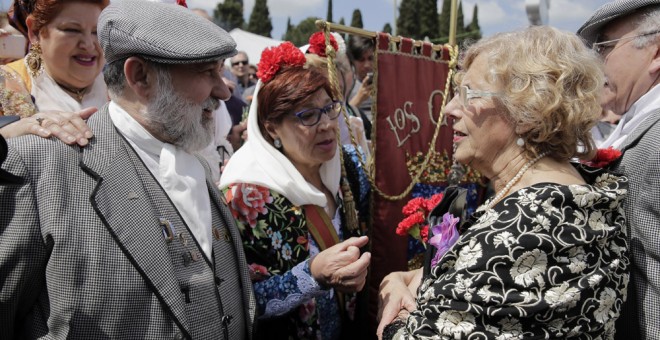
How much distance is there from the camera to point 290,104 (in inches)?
105

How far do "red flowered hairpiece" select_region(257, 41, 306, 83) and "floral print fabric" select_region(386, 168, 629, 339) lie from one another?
4.59 feet

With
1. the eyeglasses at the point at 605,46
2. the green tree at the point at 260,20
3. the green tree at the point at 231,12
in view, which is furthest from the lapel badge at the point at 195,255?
the green tree at the point at 260,20

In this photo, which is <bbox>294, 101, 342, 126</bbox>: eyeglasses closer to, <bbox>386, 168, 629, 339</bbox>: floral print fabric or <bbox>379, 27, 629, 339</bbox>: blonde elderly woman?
A: <bbox>379, 27, 629, 339</bbox>: blonde elderly woman

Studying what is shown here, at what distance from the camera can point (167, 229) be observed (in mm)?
1769

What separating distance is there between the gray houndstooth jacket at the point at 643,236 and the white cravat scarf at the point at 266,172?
4.38 ft

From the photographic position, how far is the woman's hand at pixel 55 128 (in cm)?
166

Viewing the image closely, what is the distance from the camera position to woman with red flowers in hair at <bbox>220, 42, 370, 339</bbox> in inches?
91.7

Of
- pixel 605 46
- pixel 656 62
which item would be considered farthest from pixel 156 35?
pixel 656 62

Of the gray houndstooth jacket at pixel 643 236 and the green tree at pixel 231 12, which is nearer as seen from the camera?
the gray houndstooth jacket at pixel 643 236

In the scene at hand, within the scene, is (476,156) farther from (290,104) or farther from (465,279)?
(290,104)

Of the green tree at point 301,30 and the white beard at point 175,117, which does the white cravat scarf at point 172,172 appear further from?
the green tree at point 301,30

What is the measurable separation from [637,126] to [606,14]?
52 cm

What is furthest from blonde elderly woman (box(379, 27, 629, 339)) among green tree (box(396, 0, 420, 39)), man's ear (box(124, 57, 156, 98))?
green tree (box(396, 0, 420, 39))

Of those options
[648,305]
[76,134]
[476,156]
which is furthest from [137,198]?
[648,305]
